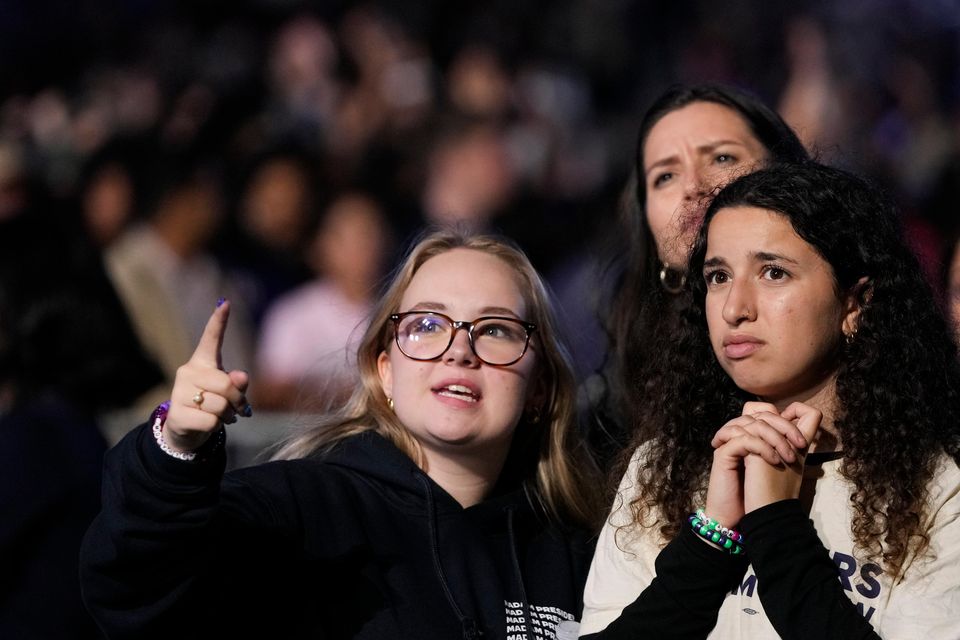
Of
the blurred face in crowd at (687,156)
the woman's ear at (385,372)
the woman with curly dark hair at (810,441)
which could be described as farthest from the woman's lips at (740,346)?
the woman's ear at (385,372)

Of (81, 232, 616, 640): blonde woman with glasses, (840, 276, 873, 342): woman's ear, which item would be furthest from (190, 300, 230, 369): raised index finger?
(840, 276, 873, 342): woman's ear

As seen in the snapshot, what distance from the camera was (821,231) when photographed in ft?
7.29

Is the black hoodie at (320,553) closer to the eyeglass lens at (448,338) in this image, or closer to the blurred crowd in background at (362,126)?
the eyeglass lens at (448,338)

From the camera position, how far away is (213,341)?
215 cm

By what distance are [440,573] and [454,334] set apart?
1.55 feet

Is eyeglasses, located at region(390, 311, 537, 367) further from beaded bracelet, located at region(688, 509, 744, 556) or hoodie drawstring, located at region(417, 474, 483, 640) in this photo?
beaded bracelet, located at region(688, 509, 744, 556)

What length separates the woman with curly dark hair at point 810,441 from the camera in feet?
6.75

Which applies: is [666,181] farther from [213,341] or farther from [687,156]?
[213,341]

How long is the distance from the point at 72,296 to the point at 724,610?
6.59ft

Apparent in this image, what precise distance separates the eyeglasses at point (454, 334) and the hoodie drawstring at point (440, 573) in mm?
264

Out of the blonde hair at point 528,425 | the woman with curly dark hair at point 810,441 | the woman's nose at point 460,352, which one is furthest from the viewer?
the blonde hair at point 528,425

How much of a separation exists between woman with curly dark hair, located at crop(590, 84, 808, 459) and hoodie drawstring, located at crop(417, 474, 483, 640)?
1.61 ft

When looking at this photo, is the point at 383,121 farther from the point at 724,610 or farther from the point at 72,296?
the point at 724,610

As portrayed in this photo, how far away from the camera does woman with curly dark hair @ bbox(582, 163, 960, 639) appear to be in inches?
81.0
